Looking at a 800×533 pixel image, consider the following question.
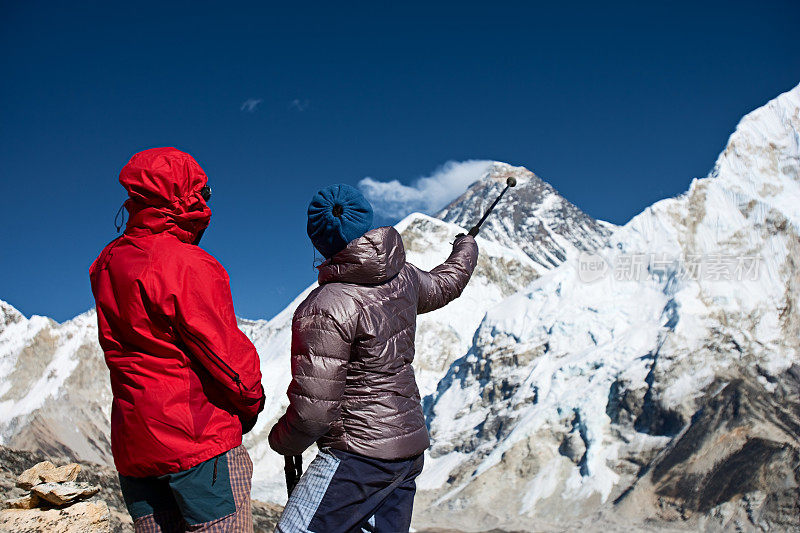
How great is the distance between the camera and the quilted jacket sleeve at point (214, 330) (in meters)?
2.51

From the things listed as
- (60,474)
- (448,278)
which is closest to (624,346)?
(60,474)

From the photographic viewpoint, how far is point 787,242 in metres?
35.7

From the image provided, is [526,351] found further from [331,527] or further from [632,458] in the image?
[331,527]

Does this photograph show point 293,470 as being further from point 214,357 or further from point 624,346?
point 624,346

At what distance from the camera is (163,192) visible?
271cm

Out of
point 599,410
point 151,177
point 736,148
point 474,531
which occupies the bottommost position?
point 474,531

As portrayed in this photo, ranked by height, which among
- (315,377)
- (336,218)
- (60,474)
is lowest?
(315,377)

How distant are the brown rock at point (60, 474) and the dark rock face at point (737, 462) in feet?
77.2

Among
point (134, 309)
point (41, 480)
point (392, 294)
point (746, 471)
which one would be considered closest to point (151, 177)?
point (134, 309)

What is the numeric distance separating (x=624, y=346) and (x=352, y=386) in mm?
33981

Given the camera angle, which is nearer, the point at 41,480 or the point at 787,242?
the point at 41,480

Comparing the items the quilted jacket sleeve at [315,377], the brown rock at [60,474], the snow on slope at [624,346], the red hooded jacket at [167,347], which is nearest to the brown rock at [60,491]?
the brown rock at [60,474]

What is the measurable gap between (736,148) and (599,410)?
20.1 meters

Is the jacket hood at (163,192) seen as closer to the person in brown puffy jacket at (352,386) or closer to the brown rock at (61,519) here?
the person in brown puffy jacket at (352,386)
